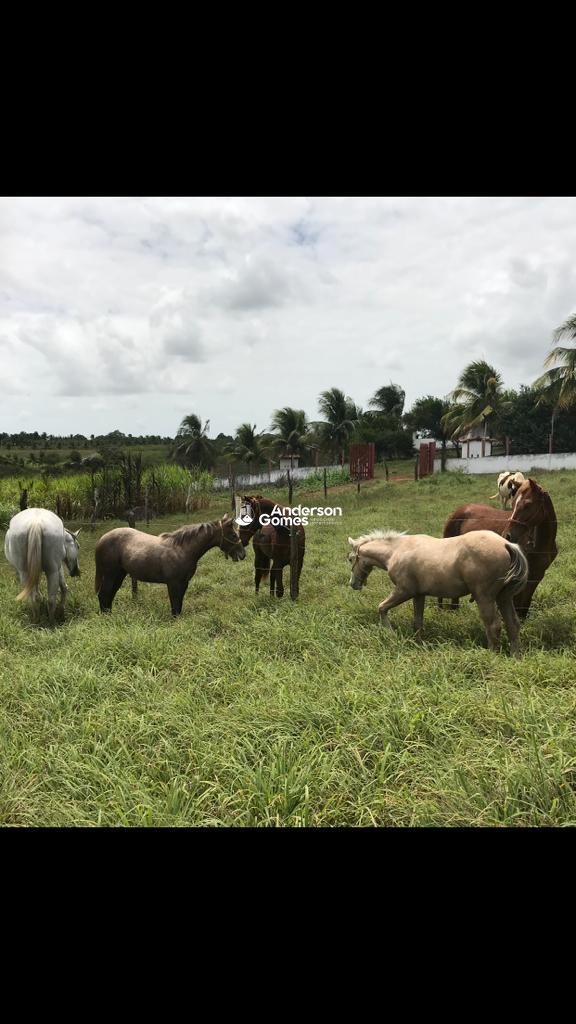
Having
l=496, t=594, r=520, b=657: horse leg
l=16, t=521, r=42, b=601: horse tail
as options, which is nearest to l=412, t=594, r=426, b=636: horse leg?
l=496, t=594, r=520, b=657: horse leg

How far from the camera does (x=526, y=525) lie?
3334 millimetres

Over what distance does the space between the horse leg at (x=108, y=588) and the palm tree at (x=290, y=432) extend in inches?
86.2

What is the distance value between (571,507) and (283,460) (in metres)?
2.46

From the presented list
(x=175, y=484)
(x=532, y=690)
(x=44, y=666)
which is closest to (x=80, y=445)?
(x=175, y=484)

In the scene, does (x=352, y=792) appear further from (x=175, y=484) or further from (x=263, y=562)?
(x=175, y=484)

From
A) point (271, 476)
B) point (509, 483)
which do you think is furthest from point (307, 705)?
point (509, 483)

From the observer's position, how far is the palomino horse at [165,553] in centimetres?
431

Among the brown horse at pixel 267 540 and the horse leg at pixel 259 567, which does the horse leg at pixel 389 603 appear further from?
Result: the horse leg at pixel 259 567

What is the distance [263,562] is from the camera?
4.34 m

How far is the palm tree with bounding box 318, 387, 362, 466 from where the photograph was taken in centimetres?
333

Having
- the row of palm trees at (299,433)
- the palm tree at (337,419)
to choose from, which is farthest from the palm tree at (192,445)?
the palm tree at (337,419)

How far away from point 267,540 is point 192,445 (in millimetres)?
1124

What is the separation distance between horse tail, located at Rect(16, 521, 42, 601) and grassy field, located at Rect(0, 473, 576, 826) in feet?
1.25

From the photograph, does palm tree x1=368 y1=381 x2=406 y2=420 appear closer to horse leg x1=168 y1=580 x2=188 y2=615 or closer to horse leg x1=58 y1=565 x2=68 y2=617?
horse leg x1=168 y1=580 x2=188 y2=615
